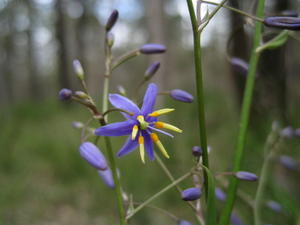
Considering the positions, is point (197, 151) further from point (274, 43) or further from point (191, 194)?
point (274, 43)

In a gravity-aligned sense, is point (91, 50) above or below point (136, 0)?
below

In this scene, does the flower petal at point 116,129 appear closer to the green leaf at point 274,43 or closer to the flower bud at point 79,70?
the flower bud at point 79,70

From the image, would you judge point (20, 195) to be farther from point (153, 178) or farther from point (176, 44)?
point (176, 44)

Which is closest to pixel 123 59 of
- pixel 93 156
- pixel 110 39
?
pixel 110 39

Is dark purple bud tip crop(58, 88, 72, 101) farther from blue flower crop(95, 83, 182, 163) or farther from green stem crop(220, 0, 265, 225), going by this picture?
green stem crop(220, 0, 265, 225)

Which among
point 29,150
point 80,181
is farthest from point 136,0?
point 80,181

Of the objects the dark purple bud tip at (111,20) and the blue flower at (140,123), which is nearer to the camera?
the blue flower at (140,123)

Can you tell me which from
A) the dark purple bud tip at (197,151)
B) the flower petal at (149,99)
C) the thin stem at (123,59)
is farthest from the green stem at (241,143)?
the thin stem at (123,59)
